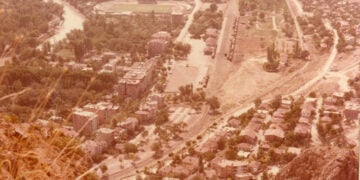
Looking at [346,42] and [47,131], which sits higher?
[47,131]

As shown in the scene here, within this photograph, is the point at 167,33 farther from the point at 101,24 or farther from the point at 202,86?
the point at 202,86

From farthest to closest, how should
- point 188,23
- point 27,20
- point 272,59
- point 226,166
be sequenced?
point 188,23 < point 27,20 < point 272,59 < point 226,166

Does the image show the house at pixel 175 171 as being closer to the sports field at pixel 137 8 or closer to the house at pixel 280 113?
the house at pixel 280 113

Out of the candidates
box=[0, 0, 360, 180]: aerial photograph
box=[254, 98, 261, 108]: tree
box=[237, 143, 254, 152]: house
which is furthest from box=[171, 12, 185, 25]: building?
box=[237, 143, 254, 152]: house

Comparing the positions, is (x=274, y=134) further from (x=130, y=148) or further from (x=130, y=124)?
(x=130, y=124)

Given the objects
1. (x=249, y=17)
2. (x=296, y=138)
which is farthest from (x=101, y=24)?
(x=296, y=138)

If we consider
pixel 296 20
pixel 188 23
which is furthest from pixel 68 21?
pixel 296 20
